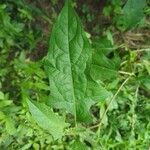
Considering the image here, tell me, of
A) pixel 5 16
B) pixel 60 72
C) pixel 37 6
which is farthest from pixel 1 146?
pixel 60 72

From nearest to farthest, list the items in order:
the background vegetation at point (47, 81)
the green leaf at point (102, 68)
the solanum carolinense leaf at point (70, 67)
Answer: the solanum carolinense leaf at point (70, 67)
the green leaf at point (102, 68)
the background vegetation at point (47, 81)

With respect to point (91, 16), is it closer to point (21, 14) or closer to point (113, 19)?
point (113, 19)

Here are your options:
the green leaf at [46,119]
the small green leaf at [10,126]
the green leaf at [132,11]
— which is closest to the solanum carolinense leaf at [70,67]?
the green leaf at [46,119]

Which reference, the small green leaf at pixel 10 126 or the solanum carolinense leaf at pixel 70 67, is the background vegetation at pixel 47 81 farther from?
the solanum carolinense leaf at pixel 70 67

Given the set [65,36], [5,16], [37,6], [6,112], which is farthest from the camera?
[37,6]

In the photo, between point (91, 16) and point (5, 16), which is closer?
point (5, 16)

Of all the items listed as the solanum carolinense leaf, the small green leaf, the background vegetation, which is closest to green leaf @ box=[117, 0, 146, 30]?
the background vegetation

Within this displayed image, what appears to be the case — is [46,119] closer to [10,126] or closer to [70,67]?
[70,67]

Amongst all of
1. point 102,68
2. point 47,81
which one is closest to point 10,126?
point 47,81

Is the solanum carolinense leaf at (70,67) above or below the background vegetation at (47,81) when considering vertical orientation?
above
